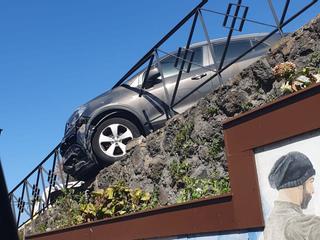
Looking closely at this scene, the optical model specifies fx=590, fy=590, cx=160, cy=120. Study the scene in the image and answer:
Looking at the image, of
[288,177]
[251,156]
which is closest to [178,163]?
[251,156]

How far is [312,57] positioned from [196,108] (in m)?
1.95

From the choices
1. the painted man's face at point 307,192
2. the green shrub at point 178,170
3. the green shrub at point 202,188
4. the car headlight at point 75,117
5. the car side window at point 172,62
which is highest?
the car side window at point 172,62

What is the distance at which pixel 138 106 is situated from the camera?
9.50 metres

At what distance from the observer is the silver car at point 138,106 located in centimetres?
912

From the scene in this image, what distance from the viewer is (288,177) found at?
4.68 metres

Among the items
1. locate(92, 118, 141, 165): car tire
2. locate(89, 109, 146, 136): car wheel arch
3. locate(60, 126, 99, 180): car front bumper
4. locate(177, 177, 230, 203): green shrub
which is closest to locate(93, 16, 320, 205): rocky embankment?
locate(177, 177, 230, 203): green shrub

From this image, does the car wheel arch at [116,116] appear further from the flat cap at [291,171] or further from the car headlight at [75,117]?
the flat cap at [291,171]

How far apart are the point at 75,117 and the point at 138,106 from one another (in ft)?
4.39

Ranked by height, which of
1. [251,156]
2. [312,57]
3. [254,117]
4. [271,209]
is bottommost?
[271,209]

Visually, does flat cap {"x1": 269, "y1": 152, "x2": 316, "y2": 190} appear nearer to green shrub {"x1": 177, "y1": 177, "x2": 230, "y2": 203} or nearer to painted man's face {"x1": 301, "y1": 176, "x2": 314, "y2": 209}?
painted man's face {"x1": 301, "y1": 176, "x2": 314, "y2": 209}

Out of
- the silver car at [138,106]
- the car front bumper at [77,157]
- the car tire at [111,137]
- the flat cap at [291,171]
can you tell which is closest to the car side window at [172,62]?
the silver car at [138,106]

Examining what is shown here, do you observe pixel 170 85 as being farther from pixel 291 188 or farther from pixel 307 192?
pixel 307 192

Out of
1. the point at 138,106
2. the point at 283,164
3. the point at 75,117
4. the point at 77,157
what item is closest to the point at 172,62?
the point at 138,106

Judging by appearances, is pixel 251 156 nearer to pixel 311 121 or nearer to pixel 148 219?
pixel 311 121
